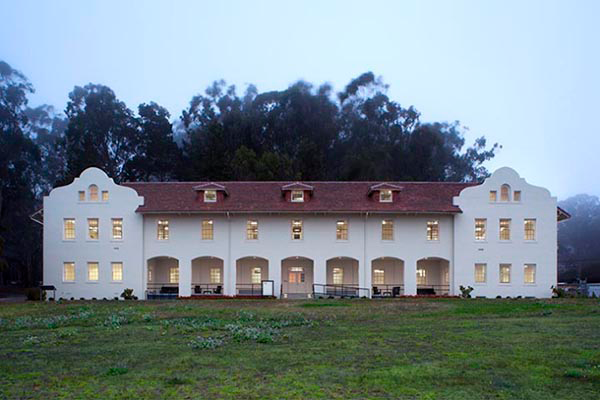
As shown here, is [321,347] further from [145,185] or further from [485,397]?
[145,185]

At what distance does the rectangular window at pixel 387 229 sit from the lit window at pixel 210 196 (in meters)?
11.8

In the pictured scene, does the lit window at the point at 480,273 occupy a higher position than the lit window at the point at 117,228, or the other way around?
the lit window at the point at 117,228

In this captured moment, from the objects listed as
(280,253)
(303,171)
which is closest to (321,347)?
(280,253)

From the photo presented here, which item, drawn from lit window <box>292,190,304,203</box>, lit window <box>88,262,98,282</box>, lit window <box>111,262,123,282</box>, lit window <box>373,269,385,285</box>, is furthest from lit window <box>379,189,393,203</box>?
lit window <box>88,262,98,282</box>

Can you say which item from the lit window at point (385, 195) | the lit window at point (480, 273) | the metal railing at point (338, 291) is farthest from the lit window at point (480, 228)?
the metal railing at point (338, 291)

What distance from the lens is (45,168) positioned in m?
71.5

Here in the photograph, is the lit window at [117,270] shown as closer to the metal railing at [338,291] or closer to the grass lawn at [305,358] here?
the metal railing at [338,291]

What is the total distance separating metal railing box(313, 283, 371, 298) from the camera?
3956cm

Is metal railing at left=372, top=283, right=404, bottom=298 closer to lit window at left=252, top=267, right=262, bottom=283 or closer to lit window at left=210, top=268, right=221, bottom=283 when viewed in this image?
lit window at left=252, top=267, right=262, bottom=283

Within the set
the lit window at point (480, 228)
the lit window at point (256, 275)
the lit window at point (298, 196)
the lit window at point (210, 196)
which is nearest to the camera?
the lit window at point (480, 228)

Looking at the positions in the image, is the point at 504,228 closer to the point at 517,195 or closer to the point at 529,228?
the point at 529,228

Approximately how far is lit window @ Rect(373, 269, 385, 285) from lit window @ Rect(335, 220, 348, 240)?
13.9 ft

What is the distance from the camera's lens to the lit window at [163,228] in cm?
4038

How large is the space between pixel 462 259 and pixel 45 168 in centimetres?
5391
